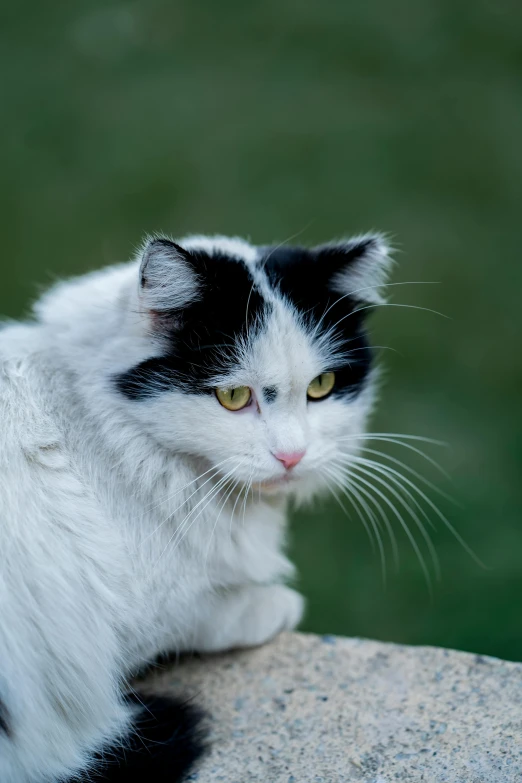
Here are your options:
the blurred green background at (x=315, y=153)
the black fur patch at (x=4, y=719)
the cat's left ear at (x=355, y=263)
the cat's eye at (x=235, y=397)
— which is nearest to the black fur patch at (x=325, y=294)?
the cat's left ear at (x=355, y=263)

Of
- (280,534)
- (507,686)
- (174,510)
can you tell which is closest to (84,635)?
(174,510)

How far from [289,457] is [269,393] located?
0.16m

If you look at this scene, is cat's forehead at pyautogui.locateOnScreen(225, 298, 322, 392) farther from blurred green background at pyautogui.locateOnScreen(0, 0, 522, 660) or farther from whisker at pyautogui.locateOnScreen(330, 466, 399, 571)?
blurred green background at pyautogui.locateOnScreen(0, 0, 522, 660)

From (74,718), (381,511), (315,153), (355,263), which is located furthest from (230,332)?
(315,153)

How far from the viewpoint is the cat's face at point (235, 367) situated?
1875 mm

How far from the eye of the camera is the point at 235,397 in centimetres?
192

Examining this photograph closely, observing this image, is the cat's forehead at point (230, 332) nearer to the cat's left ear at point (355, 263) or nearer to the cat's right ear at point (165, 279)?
the cat's right ear at point (165, 279)

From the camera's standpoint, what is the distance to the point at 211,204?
5.04m

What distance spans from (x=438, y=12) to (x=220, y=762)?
5197mm

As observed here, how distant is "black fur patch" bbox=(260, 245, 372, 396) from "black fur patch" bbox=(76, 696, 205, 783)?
33.9 inches

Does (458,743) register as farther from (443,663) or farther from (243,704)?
(243,704)

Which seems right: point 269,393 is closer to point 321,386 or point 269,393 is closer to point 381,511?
point 321,386

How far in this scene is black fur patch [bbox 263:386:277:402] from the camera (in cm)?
189

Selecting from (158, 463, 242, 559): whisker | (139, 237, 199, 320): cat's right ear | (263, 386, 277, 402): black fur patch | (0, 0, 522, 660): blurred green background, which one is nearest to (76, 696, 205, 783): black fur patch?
(158, 463, 242, 559): whisker
